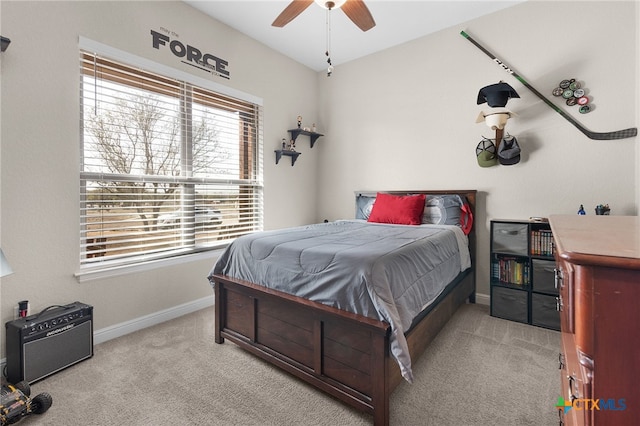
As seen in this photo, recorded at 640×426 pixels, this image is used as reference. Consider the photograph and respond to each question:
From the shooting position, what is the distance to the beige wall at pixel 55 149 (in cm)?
A: 190

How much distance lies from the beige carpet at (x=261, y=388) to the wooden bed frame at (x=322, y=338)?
0.37 ft

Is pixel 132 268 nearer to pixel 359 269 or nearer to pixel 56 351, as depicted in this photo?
pixel 56 351

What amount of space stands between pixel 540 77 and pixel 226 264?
3248 mm

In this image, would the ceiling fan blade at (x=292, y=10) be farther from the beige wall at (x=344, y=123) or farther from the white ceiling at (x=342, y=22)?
the beige wall at (x=344, y=123)

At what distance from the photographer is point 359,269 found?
1.53 metres

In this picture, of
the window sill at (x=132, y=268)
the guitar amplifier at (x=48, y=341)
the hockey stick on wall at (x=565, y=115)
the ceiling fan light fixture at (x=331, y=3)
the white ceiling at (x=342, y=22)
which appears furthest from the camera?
the white ceiling at (x=342, y=22)

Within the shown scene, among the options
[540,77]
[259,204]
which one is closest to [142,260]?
[259,204]

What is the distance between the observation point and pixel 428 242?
2.14m

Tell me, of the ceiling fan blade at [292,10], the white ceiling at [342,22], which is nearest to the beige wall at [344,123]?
the white ceiling at [342,22]

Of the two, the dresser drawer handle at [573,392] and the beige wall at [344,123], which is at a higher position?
the beige wall at [344,123]

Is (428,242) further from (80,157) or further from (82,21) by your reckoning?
(82,21)

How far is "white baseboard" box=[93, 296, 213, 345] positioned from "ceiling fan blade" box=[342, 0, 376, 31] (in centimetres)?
285

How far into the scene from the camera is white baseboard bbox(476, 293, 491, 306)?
3.09 meters

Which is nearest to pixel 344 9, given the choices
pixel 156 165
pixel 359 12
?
pixel 359 12
